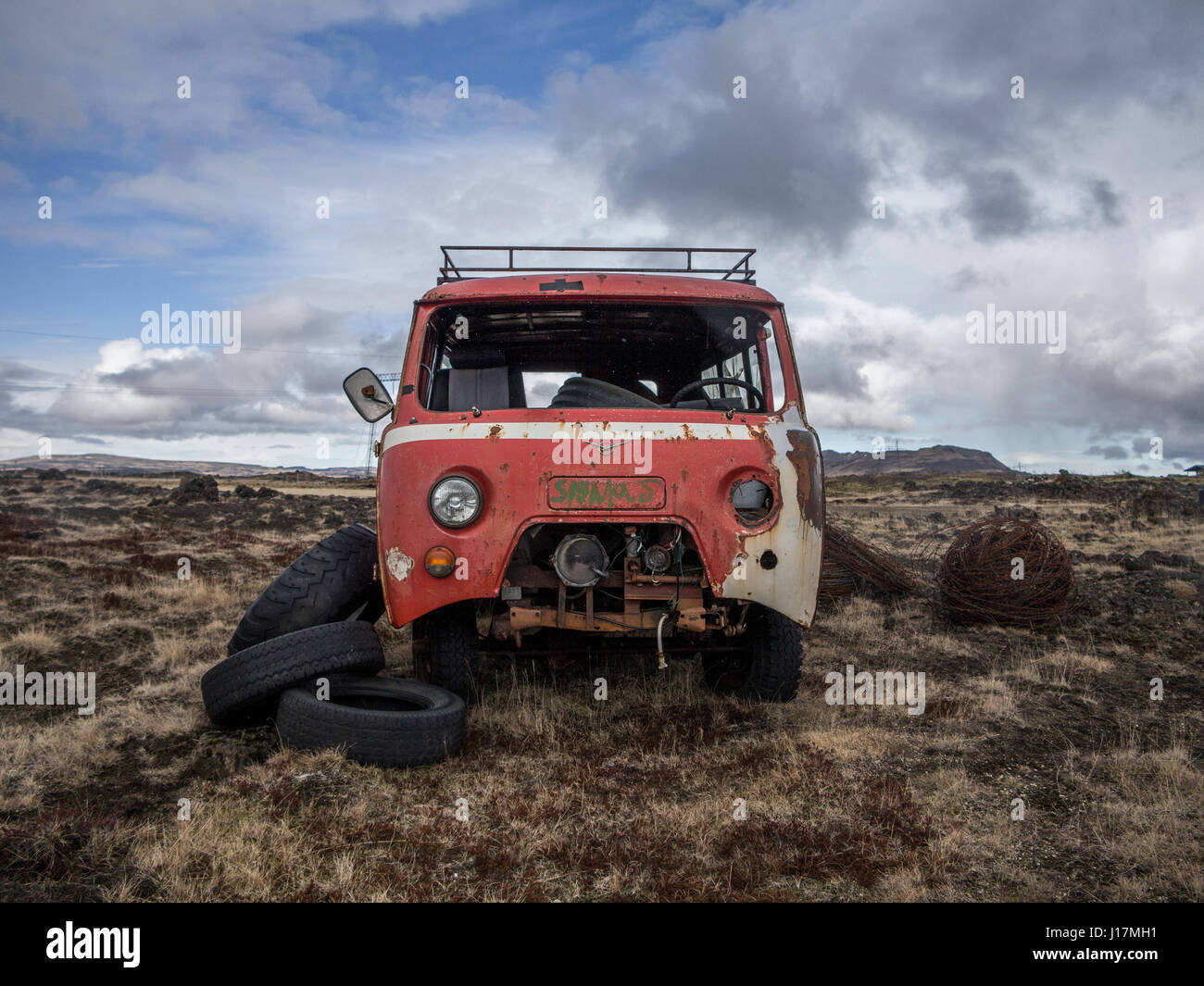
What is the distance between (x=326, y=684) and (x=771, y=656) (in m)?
2.56

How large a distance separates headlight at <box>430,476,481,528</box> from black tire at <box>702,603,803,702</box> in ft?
5.88

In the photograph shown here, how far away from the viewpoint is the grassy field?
2.74 m

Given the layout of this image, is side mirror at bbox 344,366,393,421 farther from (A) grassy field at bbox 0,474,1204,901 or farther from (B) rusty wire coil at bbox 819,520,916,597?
(B) rusty wire coil at bbox 819,520,916,597

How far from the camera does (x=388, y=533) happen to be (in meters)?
3.85

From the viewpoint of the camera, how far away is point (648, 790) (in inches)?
139

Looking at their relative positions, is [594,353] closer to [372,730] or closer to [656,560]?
[656,560]

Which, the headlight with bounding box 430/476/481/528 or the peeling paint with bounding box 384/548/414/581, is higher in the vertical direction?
the headlight with bounding box 430/476/481/528

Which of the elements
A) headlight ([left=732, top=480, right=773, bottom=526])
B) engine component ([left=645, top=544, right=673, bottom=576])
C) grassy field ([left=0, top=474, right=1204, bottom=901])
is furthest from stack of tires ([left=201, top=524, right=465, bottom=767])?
headlight ([left=732, top=480, right=773, bottom=526])

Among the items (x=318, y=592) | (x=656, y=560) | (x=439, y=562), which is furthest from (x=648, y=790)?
(x=318, y=592)

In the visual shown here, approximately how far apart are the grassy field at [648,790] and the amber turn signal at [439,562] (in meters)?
0.96

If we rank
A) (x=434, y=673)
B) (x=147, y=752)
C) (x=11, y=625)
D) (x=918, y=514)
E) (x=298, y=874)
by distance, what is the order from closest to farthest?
(x=298, y=874) < (x=147, y=752) < (x=434, y=673) < (x=11, y=625) < (x=918, y=514)

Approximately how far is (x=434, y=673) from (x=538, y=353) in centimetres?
238
